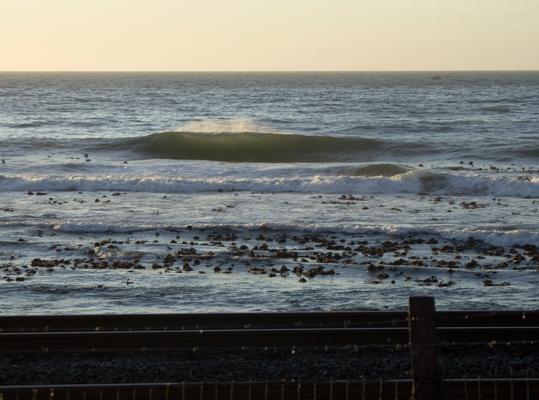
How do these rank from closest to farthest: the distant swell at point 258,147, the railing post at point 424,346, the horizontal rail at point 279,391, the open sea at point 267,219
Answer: the railing post at point 424,346, the horizontal rail at point 279,391, the open sea at point 267,219, the distant swell at point 258,147

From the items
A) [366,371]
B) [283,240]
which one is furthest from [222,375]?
[283,240]

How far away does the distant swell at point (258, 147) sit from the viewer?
52062 millimetres

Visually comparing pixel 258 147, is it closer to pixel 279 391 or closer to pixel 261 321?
pixel 261 321

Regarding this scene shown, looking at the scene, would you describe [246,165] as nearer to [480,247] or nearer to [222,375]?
[480,247]

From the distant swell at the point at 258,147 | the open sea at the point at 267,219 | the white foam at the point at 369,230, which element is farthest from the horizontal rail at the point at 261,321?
the distant swell at the point at 258,147

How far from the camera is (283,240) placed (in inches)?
906

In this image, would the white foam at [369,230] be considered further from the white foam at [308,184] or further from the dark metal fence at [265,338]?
the dark metal fence at [265,338]

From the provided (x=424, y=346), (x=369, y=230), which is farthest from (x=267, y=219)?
(x=424, y=346)

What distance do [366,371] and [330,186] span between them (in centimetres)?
2442

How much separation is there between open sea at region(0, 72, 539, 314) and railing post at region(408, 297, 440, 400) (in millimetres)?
8112

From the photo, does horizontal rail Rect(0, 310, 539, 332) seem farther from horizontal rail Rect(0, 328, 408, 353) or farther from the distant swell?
the distant swell

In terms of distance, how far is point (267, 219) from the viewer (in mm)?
26547

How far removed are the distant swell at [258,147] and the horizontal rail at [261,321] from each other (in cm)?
3722

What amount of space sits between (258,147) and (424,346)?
47.6 meters
